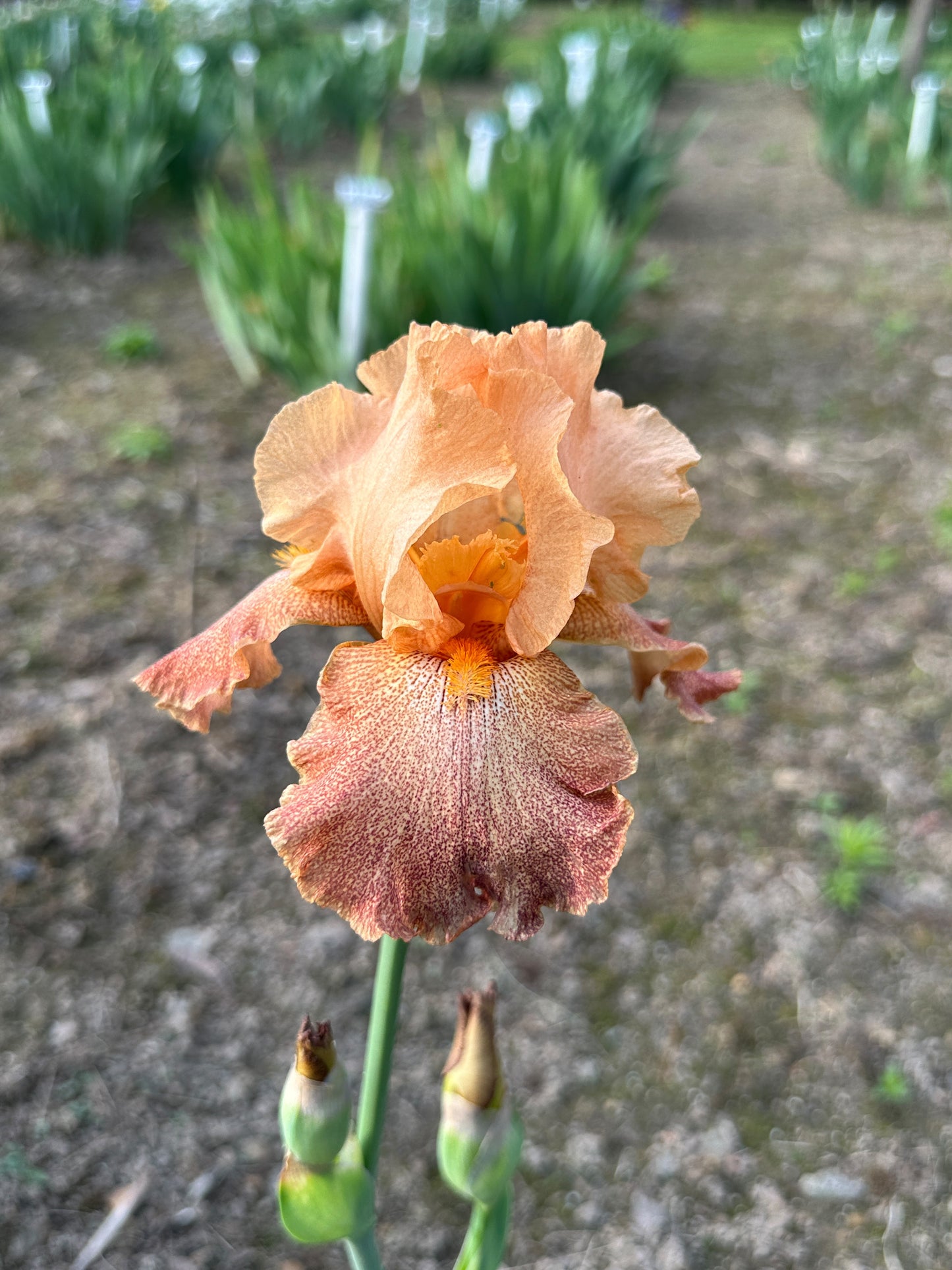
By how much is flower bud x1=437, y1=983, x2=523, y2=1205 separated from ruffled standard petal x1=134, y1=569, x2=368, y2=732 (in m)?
0.35

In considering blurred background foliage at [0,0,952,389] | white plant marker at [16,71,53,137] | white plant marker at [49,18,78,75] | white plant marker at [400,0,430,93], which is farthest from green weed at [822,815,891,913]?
white plant marker at [400,0,430,93]

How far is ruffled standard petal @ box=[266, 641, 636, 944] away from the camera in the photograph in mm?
677

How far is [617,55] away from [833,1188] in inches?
294

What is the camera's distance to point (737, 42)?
43.6ft

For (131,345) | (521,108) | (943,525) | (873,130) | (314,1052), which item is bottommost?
(943,525)

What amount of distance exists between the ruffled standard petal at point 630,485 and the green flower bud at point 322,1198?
22.6 inches

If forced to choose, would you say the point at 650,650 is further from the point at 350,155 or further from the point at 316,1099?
the point at 350,155

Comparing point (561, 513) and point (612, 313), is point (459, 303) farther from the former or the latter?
point (561, 513)

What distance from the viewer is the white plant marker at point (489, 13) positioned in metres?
10.1

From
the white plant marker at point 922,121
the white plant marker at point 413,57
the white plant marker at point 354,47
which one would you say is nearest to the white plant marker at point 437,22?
the white plant marker at point 413,57

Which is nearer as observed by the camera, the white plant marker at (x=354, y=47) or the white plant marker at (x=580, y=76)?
the white plant marker at (x=580, y=76)

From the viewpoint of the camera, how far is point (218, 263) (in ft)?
10.4

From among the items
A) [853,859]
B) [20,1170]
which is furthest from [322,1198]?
[853,859]

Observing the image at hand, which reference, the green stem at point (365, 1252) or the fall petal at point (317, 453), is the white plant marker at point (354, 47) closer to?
the fall petal at point (317, 453)
